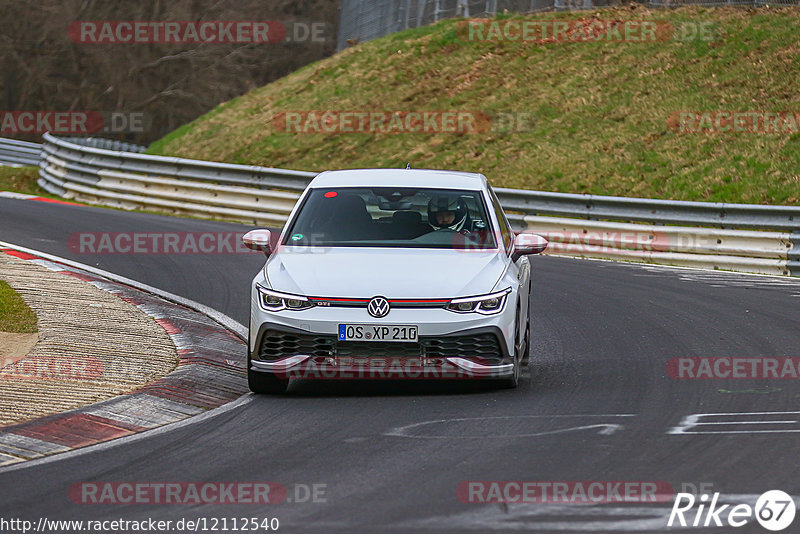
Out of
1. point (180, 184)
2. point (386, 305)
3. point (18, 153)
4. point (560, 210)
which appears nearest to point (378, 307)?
point (386, 305)

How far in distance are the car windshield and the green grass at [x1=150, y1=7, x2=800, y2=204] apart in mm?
→ 13362

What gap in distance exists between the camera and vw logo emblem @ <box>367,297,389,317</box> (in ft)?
27.6

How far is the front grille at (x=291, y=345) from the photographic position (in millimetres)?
8492

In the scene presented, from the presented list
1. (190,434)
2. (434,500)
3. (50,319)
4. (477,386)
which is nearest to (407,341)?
(477,386)

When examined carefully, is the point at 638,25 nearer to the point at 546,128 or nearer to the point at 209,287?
the point at 546,128

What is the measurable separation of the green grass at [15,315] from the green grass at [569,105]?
14.2 m

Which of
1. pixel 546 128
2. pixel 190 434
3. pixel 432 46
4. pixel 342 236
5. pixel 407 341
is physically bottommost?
pixel 190 434

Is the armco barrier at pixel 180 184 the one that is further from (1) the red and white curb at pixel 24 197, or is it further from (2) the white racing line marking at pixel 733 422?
(2) the white racing line marking at pixel 733 422

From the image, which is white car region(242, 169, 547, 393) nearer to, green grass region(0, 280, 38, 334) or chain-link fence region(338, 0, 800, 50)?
green grass region(0, 280, 38, 334)

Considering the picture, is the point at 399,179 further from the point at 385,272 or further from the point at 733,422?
the point at 733,422

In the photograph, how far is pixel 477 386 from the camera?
30.1 feet

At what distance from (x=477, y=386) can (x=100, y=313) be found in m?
4.28

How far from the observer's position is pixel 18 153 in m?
38.3

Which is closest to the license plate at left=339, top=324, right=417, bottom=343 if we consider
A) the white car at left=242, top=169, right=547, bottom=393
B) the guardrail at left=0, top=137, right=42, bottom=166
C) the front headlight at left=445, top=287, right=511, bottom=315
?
the white car at left=242, top=169, right=547, bottom=393
